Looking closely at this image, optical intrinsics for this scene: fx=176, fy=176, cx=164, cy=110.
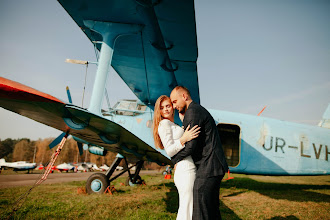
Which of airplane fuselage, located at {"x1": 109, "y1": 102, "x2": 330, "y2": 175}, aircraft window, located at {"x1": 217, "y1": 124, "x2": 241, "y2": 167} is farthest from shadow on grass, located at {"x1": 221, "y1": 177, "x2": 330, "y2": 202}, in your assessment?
aircraft window, located at {"x1": 217, "y1": 124, "x2": 241, "y2": 167}

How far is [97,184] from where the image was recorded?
5.07 metres

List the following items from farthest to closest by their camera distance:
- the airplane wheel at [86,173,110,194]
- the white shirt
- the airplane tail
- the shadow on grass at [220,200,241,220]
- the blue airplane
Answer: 1. the airplane tail
2. the airplane wheel at [86,173,110,194]
3. the shadow on grass at [220,200,241,220]
4. the blue airplane
5. the white shirt

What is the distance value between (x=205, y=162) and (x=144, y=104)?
4.48 m

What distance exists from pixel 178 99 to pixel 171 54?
2.49 metres

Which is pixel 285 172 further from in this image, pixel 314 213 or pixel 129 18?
pixel 129 18

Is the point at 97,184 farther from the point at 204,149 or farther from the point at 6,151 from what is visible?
the point at 6,151

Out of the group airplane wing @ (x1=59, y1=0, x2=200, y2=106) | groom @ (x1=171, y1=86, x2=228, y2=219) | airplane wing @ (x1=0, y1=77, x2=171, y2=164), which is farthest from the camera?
airplane wing @ (x1=59, y1=0, x2=200, y2=106)

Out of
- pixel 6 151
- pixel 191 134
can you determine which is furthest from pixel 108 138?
pixel 6 151

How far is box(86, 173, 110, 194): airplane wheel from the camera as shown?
5008 millimetres

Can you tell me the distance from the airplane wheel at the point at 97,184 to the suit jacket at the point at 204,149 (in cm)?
441

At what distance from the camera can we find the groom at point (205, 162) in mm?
1244

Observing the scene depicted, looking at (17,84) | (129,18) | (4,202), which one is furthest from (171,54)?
(4,202)

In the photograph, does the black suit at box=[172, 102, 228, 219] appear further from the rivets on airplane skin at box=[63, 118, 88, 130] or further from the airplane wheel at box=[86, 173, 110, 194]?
the airplane wheel at box=[86, 173, 110, 194]

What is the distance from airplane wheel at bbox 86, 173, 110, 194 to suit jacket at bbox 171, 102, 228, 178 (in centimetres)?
441
